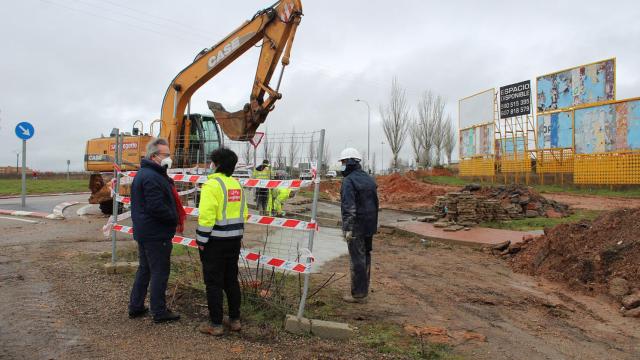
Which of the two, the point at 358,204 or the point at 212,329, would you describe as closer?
the point at 212,329

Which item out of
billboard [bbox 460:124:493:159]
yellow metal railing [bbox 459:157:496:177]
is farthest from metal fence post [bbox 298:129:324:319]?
billboard [bbox 460:124:493:159]

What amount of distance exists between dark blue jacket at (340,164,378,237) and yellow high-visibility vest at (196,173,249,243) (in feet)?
5.37

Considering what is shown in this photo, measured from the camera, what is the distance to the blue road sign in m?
14.0

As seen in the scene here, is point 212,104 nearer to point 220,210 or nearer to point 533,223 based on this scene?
point 220,210

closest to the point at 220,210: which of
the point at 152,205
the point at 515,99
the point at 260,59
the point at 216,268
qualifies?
the point at 216,268

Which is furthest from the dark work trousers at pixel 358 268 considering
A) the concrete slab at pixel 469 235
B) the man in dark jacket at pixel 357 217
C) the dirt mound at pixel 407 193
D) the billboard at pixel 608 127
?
the billboard at pixel 608 127

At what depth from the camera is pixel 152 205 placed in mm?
4375

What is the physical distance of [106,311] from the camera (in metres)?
4.77

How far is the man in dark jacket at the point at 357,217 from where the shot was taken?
5.54 metres

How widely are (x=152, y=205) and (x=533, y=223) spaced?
11.0 meters

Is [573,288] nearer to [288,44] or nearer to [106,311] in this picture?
[106,311]

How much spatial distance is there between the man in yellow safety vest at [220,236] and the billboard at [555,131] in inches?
839

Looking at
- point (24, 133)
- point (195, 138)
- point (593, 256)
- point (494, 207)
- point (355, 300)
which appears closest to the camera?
point (355, 300)

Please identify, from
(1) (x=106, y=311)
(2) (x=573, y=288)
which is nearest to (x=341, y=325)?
(1) (x=106, y=311)
